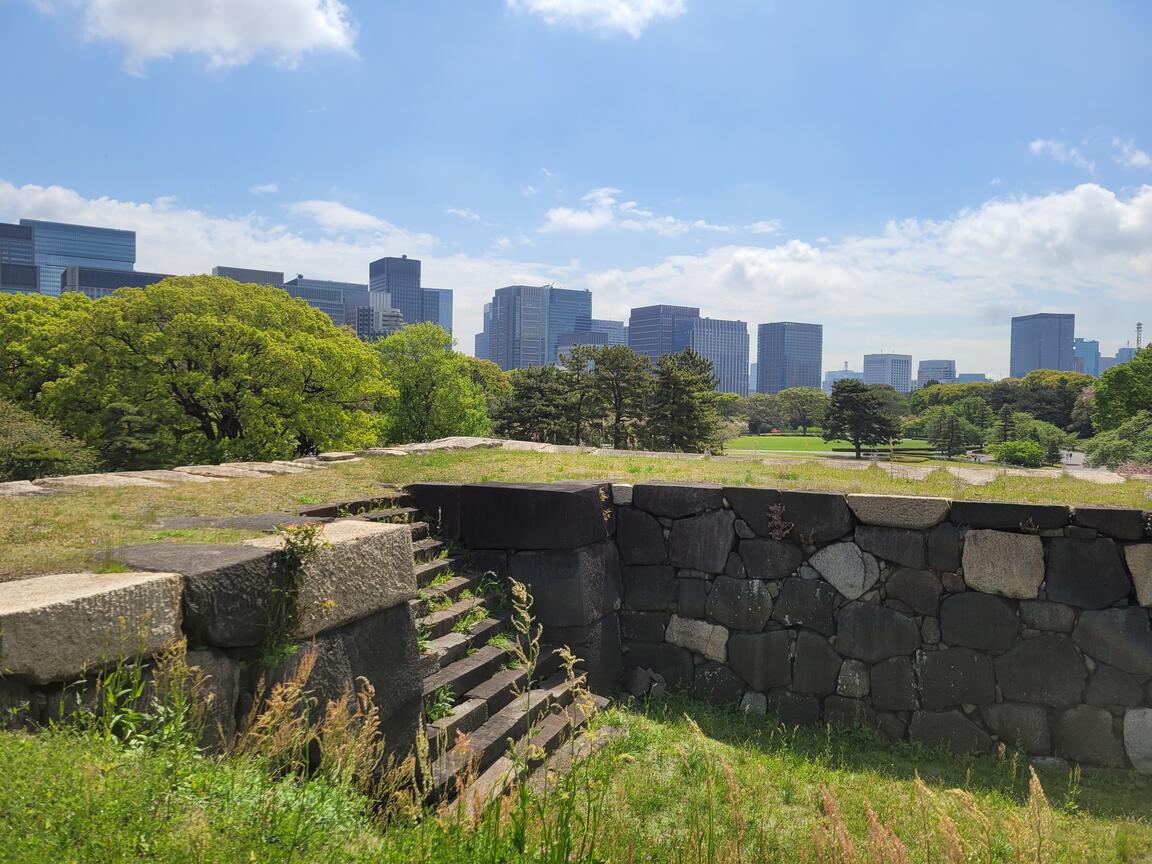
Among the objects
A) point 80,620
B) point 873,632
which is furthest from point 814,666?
point 80,620

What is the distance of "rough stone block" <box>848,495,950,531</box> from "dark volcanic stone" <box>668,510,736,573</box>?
105cm

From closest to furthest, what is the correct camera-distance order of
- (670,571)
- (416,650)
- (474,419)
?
(416,650) < (670,571) < (474,419)

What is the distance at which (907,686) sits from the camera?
19.0ft

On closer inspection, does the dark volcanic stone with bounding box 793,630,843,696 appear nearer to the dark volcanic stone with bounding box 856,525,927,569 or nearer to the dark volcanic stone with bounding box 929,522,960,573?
the dark volcanic stone with bounding box 856,525,927,569

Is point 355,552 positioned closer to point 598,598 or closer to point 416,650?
point 416,650

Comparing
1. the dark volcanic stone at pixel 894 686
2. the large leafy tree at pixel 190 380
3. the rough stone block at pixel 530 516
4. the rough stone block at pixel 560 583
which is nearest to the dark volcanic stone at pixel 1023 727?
the dark volcanic stone at pixel 894 686

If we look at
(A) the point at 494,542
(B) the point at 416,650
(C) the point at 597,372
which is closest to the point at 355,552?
(B) the point at 416,650

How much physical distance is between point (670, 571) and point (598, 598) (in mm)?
777

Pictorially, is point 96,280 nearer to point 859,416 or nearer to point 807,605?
point 859,416

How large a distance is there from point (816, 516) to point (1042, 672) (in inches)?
77.5

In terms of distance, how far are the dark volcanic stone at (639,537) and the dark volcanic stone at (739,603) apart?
55 centimetres

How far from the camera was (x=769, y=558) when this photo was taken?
619 centimetres

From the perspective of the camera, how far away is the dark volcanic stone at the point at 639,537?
656 centimetres

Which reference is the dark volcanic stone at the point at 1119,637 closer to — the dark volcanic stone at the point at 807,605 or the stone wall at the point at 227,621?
the dark volcanic stone at the point at 807,605
